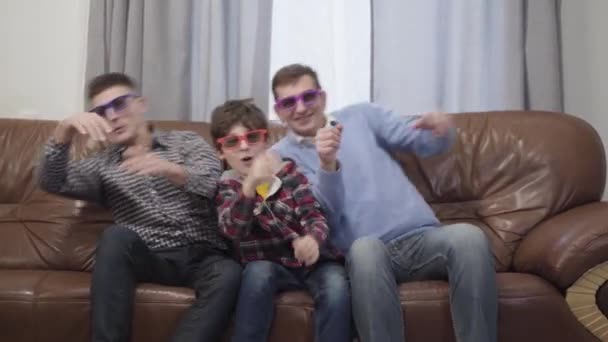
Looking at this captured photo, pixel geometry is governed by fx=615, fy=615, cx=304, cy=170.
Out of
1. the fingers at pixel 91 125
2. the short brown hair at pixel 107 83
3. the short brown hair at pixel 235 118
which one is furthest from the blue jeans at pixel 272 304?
the short brown hair at pixel 107 83

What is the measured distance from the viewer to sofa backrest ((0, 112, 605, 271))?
198cm

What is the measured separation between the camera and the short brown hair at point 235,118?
5.98 ft

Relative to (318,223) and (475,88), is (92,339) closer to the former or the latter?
(318,223)

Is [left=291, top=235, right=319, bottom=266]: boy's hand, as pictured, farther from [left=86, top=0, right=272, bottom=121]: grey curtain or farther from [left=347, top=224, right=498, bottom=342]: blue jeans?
[left=86, top=0, right=272, bottom=121]: grey curtain

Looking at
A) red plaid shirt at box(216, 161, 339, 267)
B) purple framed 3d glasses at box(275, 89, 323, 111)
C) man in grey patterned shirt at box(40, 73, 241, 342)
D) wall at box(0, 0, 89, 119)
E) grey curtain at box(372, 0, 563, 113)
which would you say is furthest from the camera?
wall at box(0, 0, 89, 119)

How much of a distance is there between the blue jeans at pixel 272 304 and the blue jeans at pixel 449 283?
1.4 inches

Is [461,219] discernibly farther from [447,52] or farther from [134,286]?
[134,286]

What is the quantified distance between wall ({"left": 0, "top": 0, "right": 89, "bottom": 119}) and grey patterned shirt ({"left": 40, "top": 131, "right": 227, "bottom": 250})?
904mm

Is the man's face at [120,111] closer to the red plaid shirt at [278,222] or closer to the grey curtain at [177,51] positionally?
the red plaid shirt at [278,222]

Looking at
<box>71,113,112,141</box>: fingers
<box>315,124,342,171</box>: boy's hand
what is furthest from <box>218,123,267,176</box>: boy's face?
<box>71,113,112,141</box>: fingers

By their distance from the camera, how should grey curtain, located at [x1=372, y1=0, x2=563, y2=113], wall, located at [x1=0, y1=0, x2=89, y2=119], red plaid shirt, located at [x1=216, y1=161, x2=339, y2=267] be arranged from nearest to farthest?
red plaid shirt, located at [x1=216, y1=161, x2=339, y2=267]
grey curtain, located at [x1=372, y1=0, x2=563, y2=113]
wall, located at [x1=0, y1=0, x2=89, y2=119]

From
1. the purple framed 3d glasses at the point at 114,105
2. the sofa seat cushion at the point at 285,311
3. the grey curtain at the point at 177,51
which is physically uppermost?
the grey curtain at the point at 177,51

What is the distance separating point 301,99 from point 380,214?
0.40m

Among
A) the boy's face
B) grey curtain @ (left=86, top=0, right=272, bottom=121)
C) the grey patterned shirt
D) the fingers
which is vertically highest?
grey curtain @ (left=86, top=0, right=272, bottom=121)
